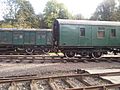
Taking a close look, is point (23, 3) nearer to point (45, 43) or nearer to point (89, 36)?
point (45, 43)

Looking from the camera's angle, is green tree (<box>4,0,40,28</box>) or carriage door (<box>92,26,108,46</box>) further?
green tree (<box>4,0,40,28</box>)

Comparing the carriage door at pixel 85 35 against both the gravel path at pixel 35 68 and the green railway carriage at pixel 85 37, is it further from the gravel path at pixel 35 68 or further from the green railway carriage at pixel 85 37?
the gravel path at pixel 35 68

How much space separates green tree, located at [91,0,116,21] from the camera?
203ft

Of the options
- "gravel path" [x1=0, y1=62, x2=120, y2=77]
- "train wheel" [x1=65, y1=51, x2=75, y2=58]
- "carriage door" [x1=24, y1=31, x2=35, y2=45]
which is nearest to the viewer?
"gravel path" [x1=0, y1=62, x2=120, y2=77]

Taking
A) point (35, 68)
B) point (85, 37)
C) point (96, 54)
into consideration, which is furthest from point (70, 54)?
point (35, 68)

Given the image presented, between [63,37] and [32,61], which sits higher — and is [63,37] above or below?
above

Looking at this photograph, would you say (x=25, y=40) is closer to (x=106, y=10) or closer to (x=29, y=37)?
(x=29, y=37)

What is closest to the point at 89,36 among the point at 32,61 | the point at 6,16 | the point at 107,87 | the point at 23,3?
the point at 32,61

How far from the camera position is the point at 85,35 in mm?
20250

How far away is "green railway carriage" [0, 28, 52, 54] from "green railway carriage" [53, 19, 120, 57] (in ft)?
26.7

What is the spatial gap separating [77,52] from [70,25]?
199 centimetres

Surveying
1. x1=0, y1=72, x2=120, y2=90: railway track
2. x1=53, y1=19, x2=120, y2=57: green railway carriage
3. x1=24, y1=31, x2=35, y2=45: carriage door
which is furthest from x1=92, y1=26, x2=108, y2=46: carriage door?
x1=24, y1=31, x2=35, y2=45: carriage door

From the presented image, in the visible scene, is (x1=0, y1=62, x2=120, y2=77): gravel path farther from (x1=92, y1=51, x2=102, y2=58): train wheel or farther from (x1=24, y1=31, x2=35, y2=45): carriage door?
(x1=24, y1=31, x2=35, y2=45): carriage door

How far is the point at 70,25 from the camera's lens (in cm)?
1988
